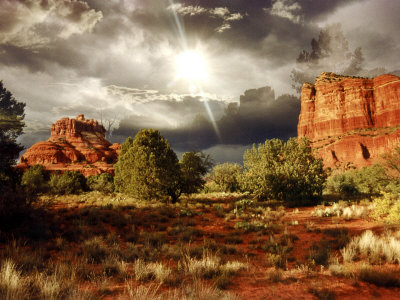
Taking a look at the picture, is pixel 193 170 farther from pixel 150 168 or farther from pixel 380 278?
pixel 380 278

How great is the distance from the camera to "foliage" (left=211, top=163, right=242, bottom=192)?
44.4 meters

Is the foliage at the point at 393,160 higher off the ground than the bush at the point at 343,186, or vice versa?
the foliage at the point at 393,160

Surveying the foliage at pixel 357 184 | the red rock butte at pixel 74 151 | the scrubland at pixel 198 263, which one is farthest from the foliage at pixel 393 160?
the red rock butte at pixel 74 151

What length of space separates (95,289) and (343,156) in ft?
332

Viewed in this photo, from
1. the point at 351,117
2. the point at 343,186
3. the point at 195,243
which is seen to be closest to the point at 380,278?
the point at 195,243

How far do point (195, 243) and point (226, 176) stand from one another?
3519 cm

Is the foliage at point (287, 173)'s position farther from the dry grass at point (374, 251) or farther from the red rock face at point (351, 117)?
the red rock face at point (351, 117)

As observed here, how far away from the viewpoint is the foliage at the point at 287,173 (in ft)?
67.3

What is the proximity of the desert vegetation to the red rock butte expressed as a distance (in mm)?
79844

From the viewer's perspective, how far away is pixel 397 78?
96.8 meters

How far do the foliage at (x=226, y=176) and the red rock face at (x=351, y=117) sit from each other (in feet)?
194

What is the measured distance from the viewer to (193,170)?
27484 millimetres

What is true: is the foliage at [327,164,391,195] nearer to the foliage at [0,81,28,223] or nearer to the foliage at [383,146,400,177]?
the foliage at [383,146,400,177]

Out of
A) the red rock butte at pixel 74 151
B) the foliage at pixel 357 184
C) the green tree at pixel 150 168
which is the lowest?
the foliage at pixel 357 184
